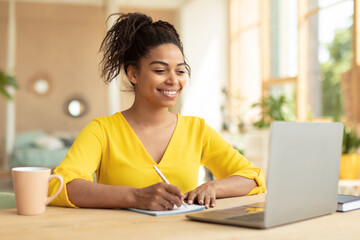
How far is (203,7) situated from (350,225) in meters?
7.58

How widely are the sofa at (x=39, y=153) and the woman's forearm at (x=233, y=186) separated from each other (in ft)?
16.5

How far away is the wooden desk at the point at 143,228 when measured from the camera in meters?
0.94

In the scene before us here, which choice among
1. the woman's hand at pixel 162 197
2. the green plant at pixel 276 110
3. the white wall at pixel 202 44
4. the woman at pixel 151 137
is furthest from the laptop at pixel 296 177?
the white wall at pixel 202 44

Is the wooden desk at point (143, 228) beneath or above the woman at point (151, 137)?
beneath

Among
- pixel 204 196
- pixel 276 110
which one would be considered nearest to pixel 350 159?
pixel 276 110

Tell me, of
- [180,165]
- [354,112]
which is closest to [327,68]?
[354,112]

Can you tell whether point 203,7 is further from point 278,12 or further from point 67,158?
point 67,158

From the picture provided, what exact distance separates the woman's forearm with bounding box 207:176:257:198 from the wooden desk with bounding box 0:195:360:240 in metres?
0.32

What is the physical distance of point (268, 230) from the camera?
98cm

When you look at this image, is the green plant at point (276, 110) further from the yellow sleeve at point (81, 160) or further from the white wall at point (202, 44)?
the yellow sleeve at point (81, 160)

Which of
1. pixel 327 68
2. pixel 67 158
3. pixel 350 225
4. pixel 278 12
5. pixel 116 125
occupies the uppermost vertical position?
pixel 278 12

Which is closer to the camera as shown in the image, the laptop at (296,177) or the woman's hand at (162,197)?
the laptop at (296,177)

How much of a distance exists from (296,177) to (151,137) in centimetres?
75

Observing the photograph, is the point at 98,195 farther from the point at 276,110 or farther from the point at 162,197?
the point at 276,110
